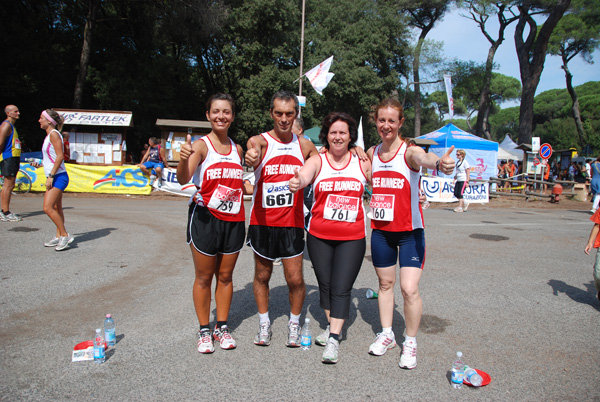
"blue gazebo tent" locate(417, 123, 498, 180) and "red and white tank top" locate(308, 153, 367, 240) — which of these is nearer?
"red and white tank top" locate(308, 153, 367, 240)

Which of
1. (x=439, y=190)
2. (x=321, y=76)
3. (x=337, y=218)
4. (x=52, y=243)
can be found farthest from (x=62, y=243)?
(x=439, y=190)

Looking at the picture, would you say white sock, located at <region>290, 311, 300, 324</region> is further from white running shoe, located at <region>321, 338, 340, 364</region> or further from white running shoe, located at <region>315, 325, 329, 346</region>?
white running shoe, located at <region>321, 338, 340, 364</region>

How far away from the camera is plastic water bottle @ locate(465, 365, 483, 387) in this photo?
2.95 meters

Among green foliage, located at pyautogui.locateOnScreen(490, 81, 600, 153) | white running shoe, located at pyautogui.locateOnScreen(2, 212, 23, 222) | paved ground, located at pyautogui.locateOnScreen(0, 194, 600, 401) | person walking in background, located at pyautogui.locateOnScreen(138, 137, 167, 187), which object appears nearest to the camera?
paved ground, located at pyautogui.locateOnScreen(0, 194, 600, 401)

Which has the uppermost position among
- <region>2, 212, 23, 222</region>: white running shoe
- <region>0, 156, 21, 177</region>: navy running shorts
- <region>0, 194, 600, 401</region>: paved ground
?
<region>0, 156, 21, 177</region>: navy running shorts

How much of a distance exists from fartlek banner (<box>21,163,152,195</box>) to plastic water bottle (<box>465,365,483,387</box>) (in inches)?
558

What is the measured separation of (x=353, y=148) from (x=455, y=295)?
2.56m

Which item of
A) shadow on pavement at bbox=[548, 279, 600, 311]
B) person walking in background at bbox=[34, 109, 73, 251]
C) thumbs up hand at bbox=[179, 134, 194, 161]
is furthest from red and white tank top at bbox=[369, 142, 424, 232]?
person walking in background at bbox=[34, 109, 73, 251]

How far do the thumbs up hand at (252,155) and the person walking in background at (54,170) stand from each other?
4.41 metres

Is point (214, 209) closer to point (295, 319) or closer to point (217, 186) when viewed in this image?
point (217, 186)

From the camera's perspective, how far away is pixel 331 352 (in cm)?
330

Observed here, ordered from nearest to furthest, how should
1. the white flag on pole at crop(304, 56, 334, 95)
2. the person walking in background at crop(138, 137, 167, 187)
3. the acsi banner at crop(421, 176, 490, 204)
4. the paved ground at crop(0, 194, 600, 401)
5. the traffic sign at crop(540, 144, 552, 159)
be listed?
the paved ground at crop(0, 194, 600, 401), the person walking in background at crop(138, 137, 167, 187), the white flag on pole at crop(304, 56, 334, 95), the acsi banner at crop(421, 176, 490, 204), the traffic sign at crop(540, 144, 552, 159)

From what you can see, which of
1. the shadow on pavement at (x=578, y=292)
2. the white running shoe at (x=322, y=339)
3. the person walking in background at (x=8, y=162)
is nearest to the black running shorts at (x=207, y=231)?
the white running shoe at (x=322, y=339)

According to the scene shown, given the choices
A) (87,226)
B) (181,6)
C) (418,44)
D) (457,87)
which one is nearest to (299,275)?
(87,226)
